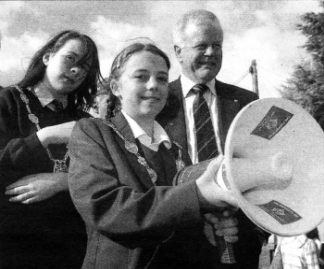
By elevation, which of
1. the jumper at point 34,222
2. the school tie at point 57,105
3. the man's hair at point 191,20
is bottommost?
the jumper at point 34,222

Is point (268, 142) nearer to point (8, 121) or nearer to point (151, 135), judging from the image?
point (151, 135)

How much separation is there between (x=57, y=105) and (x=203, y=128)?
332mm

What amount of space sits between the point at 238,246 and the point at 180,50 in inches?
18.9

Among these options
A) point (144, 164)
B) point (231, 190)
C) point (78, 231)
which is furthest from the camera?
point (78, 231)

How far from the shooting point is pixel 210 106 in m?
1.15

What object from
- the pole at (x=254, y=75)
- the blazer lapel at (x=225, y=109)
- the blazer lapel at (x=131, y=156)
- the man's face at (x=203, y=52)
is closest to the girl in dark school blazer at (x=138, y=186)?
the blazer lapel at (x=131, y=156)

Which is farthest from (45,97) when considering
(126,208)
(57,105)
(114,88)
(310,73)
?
(310,73)

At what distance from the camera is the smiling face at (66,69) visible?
3.75 ft

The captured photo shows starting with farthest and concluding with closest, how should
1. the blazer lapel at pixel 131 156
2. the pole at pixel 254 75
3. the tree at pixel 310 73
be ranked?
the tree at pixel 310 73 → the pole at pixel 254 75 → the blazer lapel at pixel 131 156

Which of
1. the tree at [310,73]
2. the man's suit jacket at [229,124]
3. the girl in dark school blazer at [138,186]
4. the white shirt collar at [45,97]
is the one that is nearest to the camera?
the girl in dark school blazer at [138,186]

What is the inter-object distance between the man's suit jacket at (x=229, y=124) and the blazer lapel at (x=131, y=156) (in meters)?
0.17

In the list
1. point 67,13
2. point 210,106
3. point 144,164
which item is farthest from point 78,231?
point 67,13

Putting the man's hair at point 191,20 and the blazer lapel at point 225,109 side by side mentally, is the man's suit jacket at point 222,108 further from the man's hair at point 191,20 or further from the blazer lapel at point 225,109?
the man's hair at point 191,20

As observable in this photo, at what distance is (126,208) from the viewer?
2.61 feet
